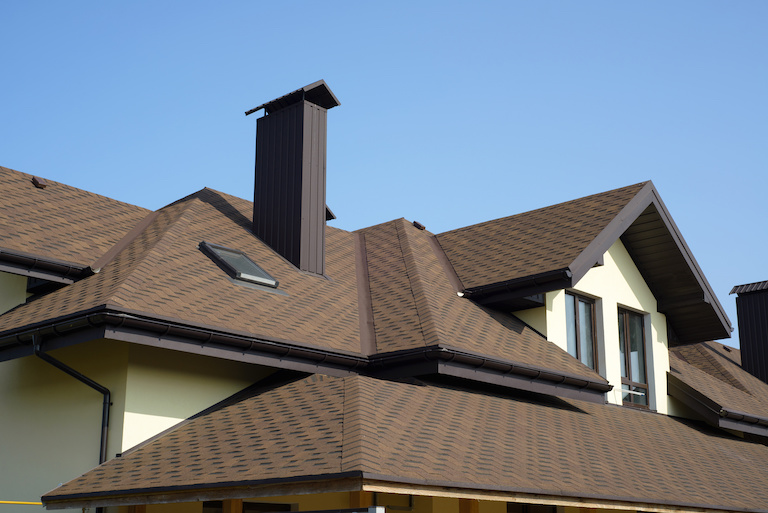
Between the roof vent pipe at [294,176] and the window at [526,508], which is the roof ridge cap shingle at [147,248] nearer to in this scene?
the roof vent pipe at [294,176]

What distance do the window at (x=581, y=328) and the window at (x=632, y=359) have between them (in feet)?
3.45

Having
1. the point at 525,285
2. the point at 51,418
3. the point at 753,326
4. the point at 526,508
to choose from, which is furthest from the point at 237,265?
the point at 753,326

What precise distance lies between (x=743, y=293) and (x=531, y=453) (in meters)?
16.2

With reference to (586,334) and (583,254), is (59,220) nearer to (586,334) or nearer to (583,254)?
(583,254)

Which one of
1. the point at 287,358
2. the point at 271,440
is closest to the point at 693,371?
the point at 287,358

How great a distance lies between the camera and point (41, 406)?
11453mm

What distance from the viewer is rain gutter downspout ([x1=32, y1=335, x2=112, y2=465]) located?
10109mm

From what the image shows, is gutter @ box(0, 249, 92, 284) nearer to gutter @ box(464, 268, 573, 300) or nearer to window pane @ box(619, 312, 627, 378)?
gutter @ box(464, 268, 573, 300)

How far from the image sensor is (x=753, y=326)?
76.5ft

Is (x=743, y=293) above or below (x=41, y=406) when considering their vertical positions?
above

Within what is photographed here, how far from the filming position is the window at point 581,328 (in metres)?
14.8

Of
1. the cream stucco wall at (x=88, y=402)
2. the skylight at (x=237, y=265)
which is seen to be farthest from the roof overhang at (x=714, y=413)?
the cream stucco wall at (x=88, y=402)

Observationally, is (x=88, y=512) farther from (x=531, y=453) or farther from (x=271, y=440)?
(x=531, y=453)

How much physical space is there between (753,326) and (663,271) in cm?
813
